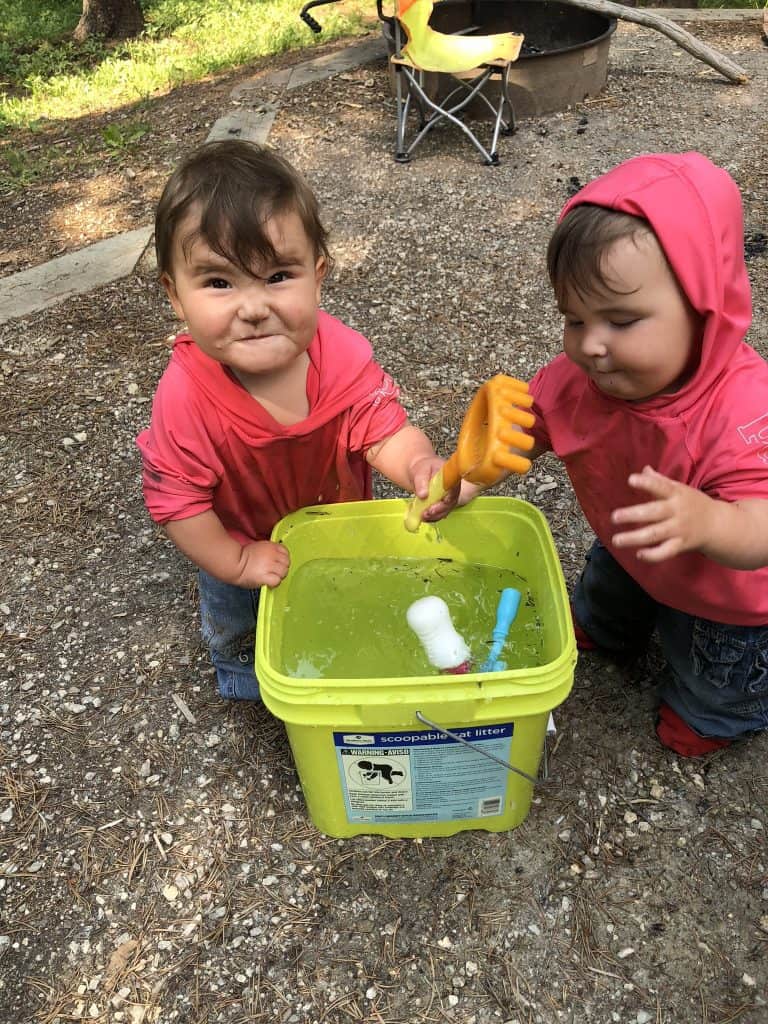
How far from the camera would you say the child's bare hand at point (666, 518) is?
101 centimetres

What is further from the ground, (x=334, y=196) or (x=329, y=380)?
(x=329, y=380)

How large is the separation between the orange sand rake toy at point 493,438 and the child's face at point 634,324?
0.12 m

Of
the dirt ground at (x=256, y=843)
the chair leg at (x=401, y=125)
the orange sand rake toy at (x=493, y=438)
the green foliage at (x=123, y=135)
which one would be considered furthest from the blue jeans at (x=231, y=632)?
the green foliage at (x=123, y=135)

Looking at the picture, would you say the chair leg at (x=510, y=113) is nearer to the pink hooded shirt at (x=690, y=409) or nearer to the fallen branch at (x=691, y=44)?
the fallen branch at (x=691, y=44)

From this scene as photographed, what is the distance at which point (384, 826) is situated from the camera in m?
1.60

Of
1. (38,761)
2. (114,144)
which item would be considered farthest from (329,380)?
(114,144)

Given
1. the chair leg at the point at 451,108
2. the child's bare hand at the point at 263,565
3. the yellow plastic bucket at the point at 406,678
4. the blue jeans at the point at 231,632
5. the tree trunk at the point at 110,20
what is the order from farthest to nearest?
1. the tree trunk at the point at 110,20
2. the chair leg at the point at 451,108
3. the blue jeans at the point at 231,632
4. the child's bare hand at the point at 263,565
5. the yellow plastic bucket at the point at 406,678

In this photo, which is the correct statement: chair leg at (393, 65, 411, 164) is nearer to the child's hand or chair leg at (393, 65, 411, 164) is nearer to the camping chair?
the camping chair

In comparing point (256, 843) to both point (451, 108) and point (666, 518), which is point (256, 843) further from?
point (451, 108)

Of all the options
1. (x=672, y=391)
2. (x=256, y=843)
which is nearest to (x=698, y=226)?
(x=672, y=391)

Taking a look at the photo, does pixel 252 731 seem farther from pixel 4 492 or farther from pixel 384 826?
pixel 4 492

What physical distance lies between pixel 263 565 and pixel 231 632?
1.24ft

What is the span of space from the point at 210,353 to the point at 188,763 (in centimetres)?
96

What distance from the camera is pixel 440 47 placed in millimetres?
3887
